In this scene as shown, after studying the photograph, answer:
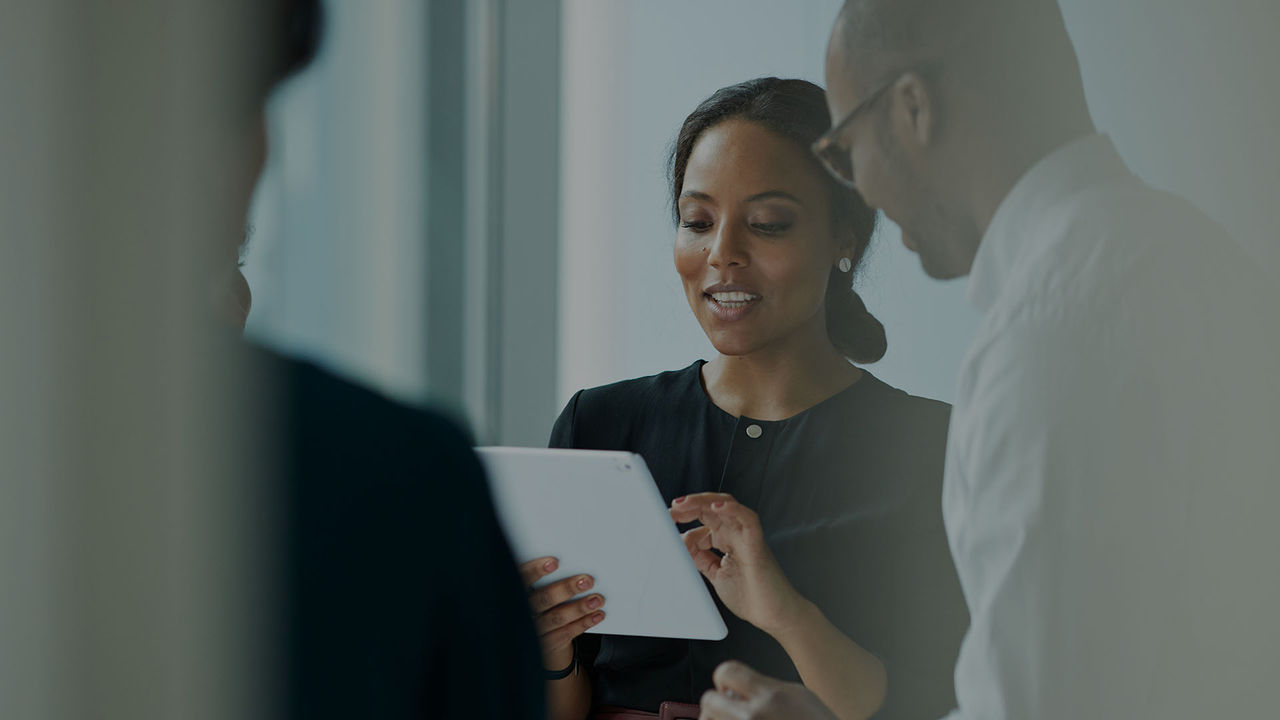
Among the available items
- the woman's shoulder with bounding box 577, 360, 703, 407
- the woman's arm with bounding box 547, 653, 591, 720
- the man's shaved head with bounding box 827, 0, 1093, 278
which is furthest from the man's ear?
the woman's arm with bounding box 547, 653, 591, 720

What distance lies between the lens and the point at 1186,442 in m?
0.80

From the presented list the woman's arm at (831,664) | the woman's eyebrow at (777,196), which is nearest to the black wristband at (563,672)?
the woman's arm at (831,664)

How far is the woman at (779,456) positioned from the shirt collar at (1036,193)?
0.28 meters

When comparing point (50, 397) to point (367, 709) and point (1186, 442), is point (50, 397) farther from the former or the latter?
point (1186, 442)

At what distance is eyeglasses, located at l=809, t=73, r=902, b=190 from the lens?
36.5 inches

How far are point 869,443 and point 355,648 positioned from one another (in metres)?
0.81

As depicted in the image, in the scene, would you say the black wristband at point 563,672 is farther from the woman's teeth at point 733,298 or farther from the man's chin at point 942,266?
the man's chin at point 942,266

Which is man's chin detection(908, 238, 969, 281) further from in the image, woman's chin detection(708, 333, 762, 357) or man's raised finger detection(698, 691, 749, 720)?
man's raised finger detection(698, 691, 749, 720)

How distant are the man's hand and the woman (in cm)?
21

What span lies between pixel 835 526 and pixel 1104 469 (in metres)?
0.41

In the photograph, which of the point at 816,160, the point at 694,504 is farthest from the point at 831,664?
the point at 816,160

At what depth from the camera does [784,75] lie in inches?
45.7

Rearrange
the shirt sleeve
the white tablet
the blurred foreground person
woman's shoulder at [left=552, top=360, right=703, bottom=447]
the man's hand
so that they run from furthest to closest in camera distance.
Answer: woman's shoulder at [left=552, top=360, right=703, bottom=447] → the white tablet → the man's hand → the shirt sleeve → the blurred foreground person

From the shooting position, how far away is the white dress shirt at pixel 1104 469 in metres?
0.75
